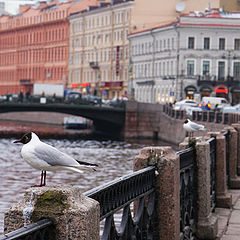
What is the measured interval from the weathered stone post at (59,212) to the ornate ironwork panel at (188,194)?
347 centimetres

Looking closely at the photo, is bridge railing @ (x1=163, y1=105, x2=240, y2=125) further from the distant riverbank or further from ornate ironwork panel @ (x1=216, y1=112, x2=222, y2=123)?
the distant riverbank

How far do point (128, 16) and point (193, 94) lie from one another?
19.3 metres

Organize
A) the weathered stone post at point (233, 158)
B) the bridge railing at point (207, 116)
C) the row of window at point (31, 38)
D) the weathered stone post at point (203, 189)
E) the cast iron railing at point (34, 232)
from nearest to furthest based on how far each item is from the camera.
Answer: the cast iron railing at point (34, 232)
the weathered stone post at point (203, 189)
the weathered stone post at point (233, 158)
the bridge railing at point (207, 116)
the row of window at point (31, 38)

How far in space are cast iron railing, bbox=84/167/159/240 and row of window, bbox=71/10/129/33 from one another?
278 ft

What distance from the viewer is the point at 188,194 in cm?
866

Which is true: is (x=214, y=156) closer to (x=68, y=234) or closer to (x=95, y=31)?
(x=68, y=234)

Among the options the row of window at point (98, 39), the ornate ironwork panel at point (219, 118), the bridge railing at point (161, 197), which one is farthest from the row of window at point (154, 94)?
the bridge railing at point (161, 197)

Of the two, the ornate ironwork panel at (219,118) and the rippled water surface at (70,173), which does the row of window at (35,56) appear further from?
the ornate ironwork panel at (219,118)

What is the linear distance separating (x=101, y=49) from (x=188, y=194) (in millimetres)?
90097

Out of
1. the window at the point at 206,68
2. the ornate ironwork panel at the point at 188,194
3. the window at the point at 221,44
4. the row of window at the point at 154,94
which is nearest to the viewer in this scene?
the ornate ironwork panel at the point at 188,194

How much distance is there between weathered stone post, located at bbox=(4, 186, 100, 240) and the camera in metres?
4.49

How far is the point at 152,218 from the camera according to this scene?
22.8ft

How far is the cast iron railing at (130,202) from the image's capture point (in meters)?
5.50

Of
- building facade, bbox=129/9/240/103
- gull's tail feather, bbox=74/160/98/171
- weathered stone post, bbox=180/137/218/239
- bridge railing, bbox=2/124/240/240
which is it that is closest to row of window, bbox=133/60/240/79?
building facade, bbox=129/9/240/103
